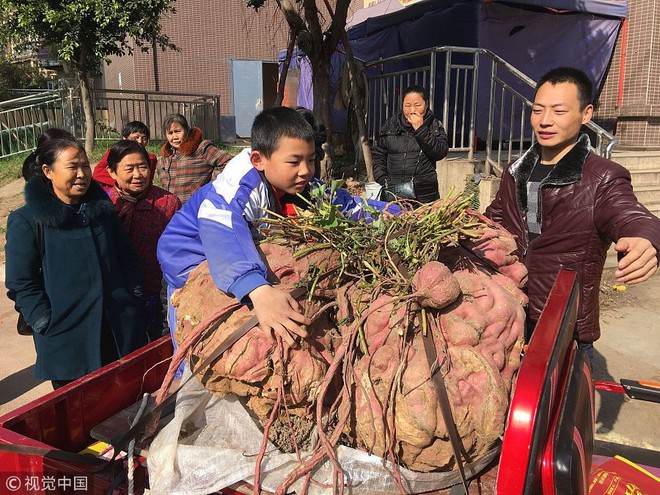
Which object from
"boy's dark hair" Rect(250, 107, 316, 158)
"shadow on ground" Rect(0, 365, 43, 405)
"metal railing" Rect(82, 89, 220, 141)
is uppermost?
"metal railing" Rect(82, 89, 220, 141)

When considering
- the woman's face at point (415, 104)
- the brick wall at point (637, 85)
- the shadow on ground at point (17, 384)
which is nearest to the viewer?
the shadow on ground at point (17, 384)

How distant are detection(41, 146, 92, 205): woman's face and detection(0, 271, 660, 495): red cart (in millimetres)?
918

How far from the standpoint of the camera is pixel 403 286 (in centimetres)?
146

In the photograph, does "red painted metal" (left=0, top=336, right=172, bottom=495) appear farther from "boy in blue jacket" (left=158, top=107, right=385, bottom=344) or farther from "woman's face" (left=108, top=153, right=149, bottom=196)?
"woman's face" (left=108, top=153, right=149, bottom=196)

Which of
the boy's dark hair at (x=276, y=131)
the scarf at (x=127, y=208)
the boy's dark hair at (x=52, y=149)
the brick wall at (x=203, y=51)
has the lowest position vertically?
the scarf at (x=127, y=208)

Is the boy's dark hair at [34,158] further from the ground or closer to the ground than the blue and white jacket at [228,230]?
further from the ground

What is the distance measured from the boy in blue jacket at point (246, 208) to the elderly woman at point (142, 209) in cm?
147

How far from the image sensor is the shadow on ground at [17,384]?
3971mm

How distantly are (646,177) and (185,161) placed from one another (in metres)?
6.69

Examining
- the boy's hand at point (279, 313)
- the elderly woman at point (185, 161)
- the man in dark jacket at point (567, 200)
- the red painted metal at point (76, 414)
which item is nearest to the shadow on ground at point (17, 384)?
the elderly woman at point (185, 161)

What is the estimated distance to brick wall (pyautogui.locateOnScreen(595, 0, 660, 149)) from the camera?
9.10 m

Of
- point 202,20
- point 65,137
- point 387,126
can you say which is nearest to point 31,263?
point 65,137

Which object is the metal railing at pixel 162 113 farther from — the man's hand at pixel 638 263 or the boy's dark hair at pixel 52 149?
the man's hand at pixel 638 263

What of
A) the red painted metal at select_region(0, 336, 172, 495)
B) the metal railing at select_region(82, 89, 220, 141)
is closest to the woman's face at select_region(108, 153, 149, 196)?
the red painted metal at select_region(0, 336, 172, 495)
